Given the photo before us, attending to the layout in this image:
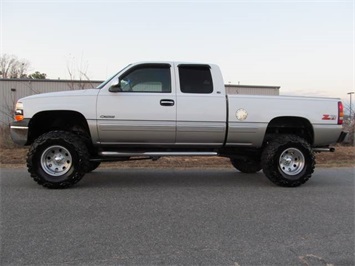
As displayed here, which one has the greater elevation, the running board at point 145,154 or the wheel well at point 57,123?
the wheel well at point 57,123

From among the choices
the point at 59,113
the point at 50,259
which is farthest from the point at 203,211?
the point at 59,113

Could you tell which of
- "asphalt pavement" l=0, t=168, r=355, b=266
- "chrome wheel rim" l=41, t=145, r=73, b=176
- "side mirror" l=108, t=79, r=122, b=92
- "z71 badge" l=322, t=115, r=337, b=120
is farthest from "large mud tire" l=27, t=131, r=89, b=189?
"z71 badge" l=322, t=115, r=337, b=120

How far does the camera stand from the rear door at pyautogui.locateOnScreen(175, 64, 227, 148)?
263 inches

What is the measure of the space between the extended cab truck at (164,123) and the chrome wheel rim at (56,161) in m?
0.02

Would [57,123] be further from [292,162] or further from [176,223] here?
[292,162]

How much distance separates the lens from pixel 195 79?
6.89m

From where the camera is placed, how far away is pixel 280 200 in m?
5.94

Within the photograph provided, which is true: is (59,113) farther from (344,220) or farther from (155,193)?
(344,220)

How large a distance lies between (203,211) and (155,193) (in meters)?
1.25

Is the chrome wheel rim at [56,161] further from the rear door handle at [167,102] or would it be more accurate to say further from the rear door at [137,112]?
the rear door handle at [167,102]

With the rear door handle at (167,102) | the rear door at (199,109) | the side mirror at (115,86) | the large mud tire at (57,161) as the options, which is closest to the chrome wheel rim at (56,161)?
the large mud tire at (57,161)

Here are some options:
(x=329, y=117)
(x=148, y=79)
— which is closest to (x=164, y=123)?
(x=148, y=79)

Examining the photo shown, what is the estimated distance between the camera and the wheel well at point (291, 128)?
7.09 meters

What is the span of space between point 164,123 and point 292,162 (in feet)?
8.40
